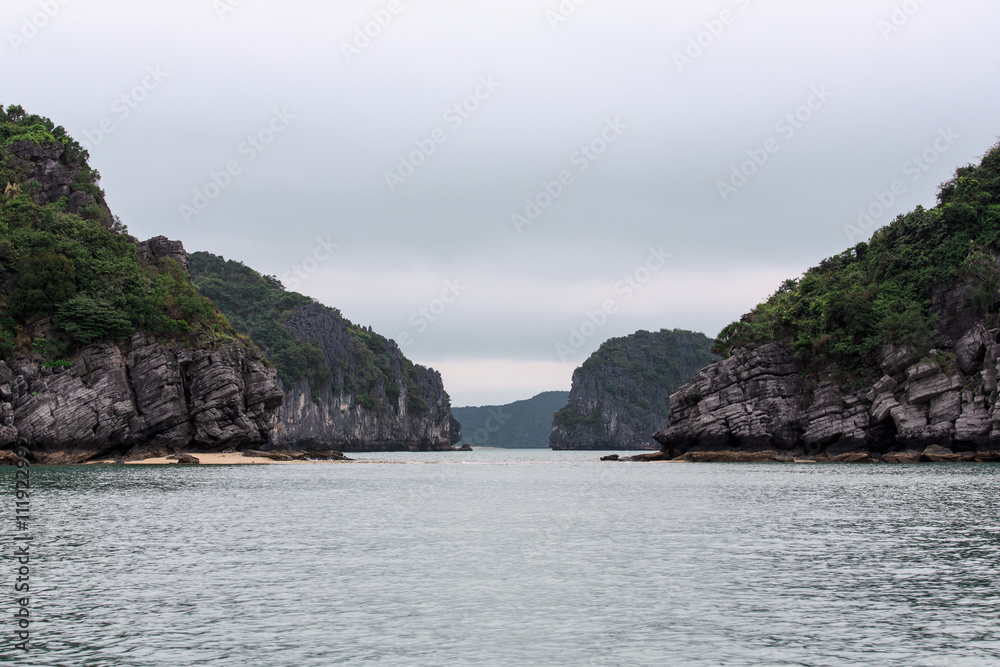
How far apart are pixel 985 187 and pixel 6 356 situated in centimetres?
9085

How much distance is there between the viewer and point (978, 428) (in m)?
69.5

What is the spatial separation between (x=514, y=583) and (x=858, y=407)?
71.2 metres

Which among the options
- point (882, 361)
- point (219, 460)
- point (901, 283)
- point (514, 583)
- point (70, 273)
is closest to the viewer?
point (514, 583)

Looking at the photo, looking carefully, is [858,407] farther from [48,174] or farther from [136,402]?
[48,174]

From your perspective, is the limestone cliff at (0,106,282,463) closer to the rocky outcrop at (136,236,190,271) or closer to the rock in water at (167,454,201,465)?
the rocky outcrop at (136,236,190,271)

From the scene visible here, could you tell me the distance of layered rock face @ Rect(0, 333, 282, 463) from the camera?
65.6m

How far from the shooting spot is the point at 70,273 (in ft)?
235

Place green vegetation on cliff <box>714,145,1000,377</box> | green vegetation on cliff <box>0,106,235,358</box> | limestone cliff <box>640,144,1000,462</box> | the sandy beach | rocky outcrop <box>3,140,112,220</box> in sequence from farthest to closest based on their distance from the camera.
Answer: rocky outcrop <box>3,140,112,220</box>
green vegetation on cliff <box>714,145,1000,377</box>
limestone cliff <box>640,144,1000,462</box>
green vegetation on cliff <box>0,106,235,358</box>
the sandy beach

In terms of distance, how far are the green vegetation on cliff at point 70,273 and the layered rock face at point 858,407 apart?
5267cm

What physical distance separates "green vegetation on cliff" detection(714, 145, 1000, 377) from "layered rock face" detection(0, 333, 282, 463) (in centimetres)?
5495

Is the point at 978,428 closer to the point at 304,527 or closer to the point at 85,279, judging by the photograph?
the point at 304,527

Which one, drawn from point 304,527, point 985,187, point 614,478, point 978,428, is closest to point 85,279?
point 614,478

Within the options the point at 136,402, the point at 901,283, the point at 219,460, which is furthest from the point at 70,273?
the point at 901,283

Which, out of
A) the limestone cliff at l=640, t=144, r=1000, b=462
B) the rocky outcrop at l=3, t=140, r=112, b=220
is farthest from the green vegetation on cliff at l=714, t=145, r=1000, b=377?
the rocky outcrop at l=3, t=140, r=112, b=220
